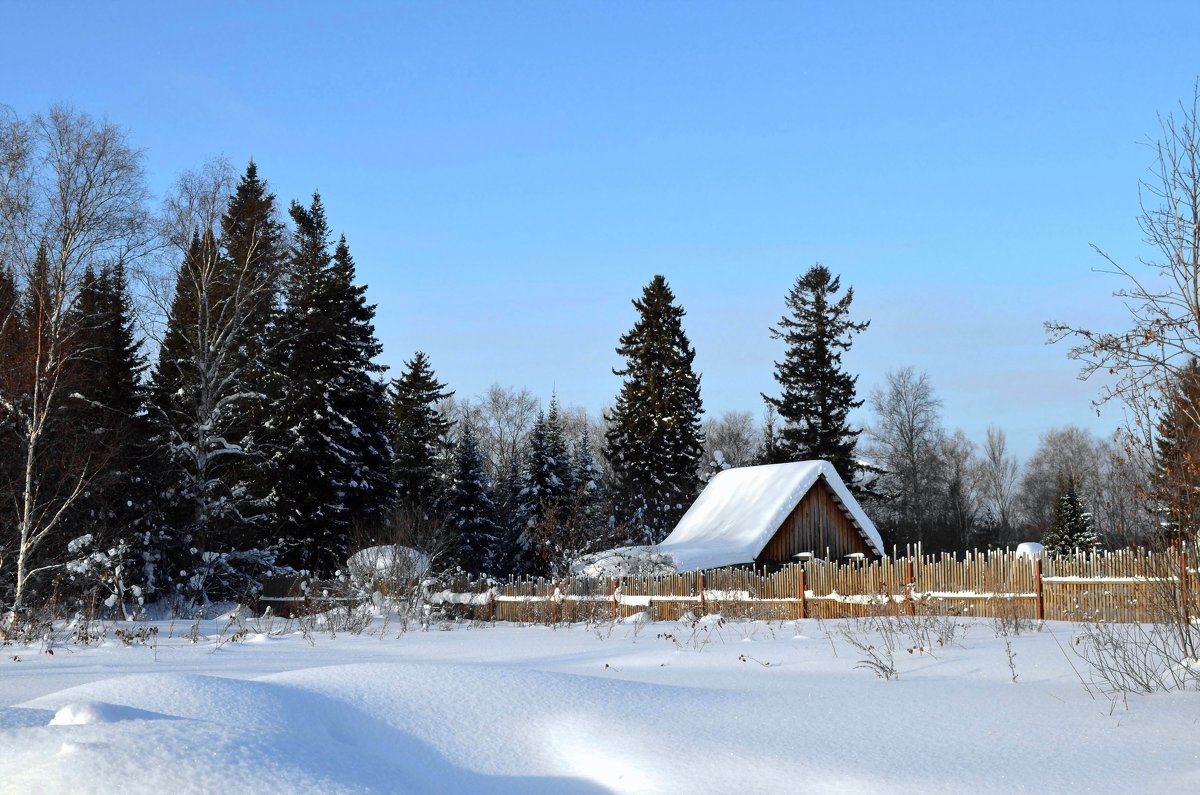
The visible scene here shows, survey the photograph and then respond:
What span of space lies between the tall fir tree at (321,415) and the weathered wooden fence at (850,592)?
7676mm

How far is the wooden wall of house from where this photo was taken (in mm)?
28875

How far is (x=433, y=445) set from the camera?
136 ft

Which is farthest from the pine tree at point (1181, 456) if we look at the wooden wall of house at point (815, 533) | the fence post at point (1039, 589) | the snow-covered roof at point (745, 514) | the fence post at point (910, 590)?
the wooden wall of house at point (815, 533)

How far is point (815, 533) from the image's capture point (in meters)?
30.0

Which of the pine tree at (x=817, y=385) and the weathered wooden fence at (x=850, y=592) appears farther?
the pine tree at (x=817, y=385)

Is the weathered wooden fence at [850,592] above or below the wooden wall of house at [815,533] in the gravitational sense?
below

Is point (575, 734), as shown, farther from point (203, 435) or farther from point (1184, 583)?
point (203, 435)

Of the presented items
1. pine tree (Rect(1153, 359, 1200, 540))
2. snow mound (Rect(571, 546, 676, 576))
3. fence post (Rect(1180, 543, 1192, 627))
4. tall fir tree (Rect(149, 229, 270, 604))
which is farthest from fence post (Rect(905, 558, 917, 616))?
tall fir tree (Rect(149, 229, 270, 604))

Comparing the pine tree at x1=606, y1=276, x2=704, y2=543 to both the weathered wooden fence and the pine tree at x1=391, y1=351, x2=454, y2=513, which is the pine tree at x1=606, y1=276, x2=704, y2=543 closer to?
the pine tree at x1=391, y1=351, x2=454, y2=513

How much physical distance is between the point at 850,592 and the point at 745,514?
31.6 ft

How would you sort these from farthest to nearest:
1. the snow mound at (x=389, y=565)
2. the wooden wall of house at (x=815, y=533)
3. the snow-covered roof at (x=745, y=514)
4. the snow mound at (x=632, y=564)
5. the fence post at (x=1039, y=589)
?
the wooden wall of house at (x=815, y=533) < the snow-covered roof at (x=745, y=514) < the snow mound at (x=632, y=564) < the snow mound at (x=389, y=565) < the fence post at (x=1039, y=589)

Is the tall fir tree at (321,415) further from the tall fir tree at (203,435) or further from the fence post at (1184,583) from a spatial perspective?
the fence post at (1184,583)

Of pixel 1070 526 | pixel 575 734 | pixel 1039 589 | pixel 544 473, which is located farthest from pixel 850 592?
pixel 544 473

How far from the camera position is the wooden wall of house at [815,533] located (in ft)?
94.7
